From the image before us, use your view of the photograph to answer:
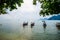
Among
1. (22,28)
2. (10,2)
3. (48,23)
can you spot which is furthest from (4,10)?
(48,23)

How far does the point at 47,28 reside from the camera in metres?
3.97

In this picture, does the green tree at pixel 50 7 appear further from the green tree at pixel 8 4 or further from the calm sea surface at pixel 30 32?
the green tree at pixel 8 4

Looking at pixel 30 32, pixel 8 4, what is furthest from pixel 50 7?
pixel 8 4

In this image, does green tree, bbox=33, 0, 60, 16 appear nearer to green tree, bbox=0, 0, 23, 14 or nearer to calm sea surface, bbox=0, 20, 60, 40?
calm sea surface, bbox=0, 20, 60, 40

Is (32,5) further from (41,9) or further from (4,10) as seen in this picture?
(4,10)

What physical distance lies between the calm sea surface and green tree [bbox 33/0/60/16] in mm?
261

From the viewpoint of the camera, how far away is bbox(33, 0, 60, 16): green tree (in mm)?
4092

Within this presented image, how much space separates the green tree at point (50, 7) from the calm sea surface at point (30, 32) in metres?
0.26

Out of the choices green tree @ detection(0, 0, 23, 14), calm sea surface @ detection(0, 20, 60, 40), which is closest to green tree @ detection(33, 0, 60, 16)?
calm sea surface @ detection(0, 20, 60, 40)

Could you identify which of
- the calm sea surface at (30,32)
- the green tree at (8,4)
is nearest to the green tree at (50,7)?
the calm sea surface at (30,32)

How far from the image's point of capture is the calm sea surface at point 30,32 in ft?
12.7

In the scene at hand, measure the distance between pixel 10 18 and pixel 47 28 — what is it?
2.59ft

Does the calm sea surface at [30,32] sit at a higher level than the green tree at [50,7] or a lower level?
lower

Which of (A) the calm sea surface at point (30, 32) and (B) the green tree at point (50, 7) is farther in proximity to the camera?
(B) the green tree at point (50, 7)
